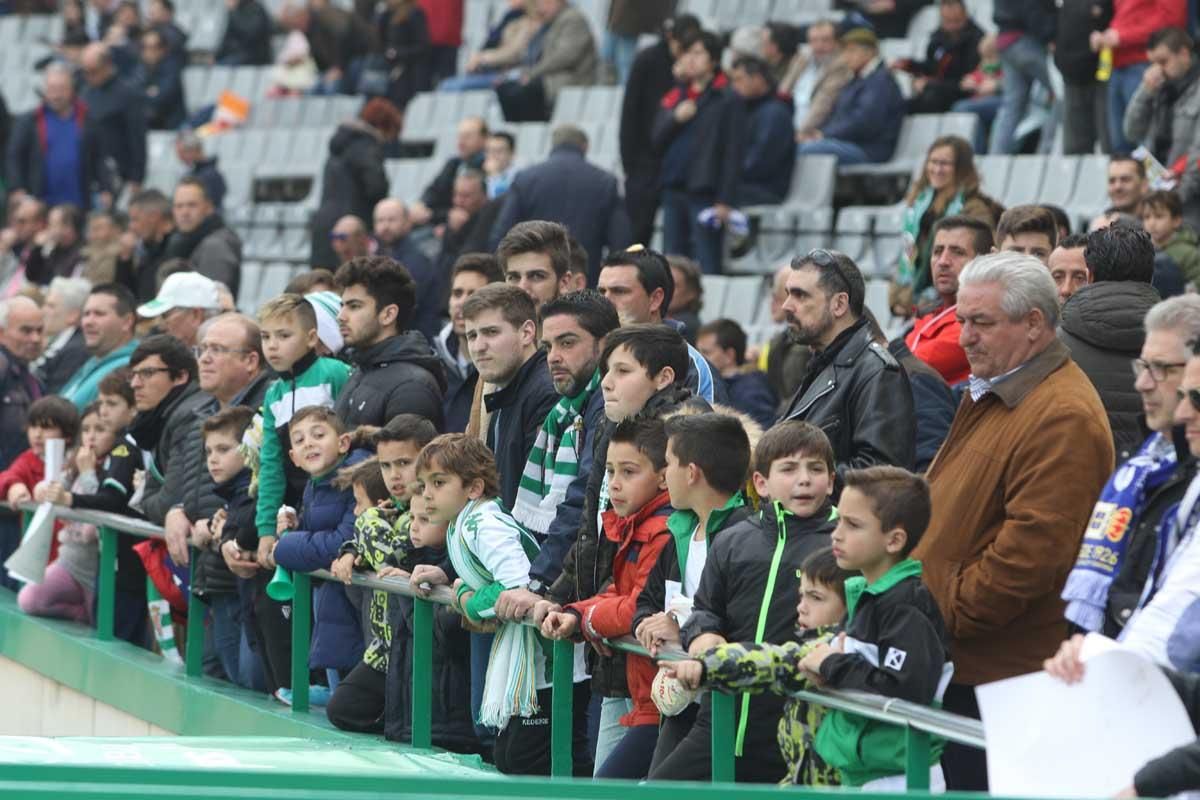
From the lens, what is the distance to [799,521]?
575cm

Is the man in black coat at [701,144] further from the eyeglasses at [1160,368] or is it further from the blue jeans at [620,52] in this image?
the eyeglasses at [1160,368]

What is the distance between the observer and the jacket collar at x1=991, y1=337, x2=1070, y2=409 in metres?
5.60

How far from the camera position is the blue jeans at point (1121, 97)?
12.2 meters

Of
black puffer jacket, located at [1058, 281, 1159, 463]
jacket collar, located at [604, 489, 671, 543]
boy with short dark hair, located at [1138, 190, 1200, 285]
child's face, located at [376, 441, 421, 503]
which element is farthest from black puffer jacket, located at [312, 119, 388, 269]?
black puffer jacket, located at [1058, 281, 1159, 463]

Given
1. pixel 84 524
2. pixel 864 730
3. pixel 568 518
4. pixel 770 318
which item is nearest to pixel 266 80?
pixel 770 318

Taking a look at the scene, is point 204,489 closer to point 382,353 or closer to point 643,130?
point 382,353

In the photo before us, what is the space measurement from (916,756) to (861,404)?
1.60m

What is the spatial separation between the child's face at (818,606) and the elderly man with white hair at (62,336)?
24.7 feet

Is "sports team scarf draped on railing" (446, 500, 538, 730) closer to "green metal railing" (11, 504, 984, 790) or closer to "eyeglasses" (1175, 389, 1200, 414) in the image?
"green metal railing" (11, 504, 984, 790)

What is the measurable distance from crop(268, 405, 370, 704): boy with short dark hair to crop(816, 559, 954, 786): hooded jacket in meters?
2.90

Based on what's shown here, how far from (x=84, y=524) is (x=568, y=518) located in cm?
411

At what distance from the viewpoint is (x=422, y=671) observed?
281 inches

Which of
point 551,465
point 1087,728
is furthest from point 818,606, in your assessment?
point 551,465

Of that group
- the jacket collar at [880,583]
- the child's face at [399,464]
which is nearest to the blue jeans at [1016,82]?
the child's face at [399,464]
